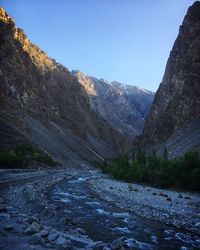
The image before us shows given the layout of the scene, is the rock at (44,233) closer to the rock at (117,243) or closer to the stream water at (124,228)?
the stream water at (124,228)

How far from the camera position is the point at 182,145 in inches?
2985

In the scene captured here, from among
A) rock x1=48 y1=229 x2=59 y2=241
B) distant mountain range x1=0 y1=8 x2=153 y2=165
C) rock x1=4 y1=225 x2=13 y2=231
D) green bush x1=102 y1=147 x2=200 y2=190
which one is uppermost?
distant mountain range x1=0 y1=8 x2=153 y2=165

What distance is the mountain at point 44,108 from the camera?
10089cm

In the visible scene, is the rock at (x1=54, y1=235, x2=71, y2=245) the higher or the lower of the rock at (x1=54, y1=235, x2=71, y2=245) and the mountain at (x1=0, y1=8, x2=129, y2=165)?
the lower

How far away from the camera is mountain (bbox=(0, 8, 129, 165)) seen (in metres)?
101

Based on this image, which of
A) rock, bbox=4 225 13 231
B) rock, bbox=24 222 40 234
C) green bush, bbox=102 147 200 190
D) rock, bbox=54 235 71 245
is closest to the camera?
rock, bbox=54 235 71 245

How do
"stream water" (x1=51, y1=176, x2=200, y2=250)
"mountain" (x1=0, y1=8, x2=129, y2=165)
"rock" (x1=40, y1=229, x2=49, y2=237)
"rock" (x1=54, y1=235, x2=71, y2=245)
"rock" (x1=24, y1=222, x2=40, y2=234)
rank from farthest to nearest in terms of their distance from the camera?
"mountain" (x1=0, y1=8, x2=129, y2=165) < "stream water" (x1=51, y1=176, x2=200, y2=250) < "rock" (x1=24, y1=222, x2=40, y2=234) < "rock" (x1=40, y1=229, x2=49, y2=237) < "rock" (x1=54, y1=235, x2=71, y2=245)

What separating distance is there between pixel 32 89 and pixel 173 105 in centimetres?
5443

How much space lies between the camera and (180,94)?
103 metres

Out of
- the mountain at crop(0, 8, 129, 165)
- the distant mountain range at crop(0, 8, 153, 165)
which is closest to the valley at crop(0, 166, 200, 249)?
the distant mountain range at crop(0, 8, 153, 165)

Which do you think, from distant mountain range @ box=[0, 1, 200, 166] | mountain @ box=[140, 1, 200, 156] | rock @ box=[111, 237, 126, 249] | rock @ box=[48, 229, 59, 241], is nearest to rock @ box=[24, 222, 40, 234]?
rock @ box=[48, 229, 59, 241]

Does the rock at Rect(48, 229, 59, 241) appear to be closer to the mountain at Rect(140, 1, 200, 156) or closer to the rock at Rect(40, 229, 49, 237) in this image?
the rock at Rect(40, 229, 49, 237)

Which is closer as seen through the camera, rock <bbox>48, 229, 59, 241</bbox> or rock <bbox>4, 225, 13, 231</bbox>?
rock <bbox>48, 229, 59, 241</bbox>

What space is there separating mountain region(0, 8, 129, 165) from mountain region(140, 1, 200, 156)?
27.0 metres
